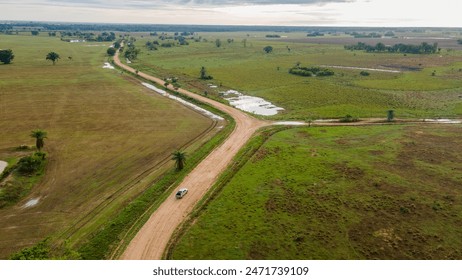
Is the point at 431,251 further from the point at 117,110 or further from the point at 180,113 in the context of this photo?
the point at 117,110

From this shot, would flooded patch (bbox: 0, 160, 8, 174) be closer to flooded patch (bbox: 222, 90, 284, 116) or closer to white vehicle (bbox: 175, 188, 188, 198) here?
white vehicle (bbox: 175, 188, 188, 198)

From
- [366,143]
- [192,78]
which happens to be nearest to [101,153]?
[366,143]

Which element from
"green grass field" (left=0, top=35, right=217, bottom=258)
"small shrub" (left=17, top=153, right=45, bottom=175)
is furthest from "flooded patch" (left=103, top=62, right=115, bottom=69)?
"small shrub" (left=17, top=153, right=45, bottom=175)

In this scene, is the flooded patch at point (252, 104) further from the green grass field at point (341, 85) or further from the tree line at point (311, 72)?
the tree line at point (311, 72)

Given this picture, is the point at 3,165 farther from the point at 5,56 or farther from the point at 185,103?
the point at 5,56

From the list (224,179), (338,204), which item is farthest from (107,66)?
(338,204)
